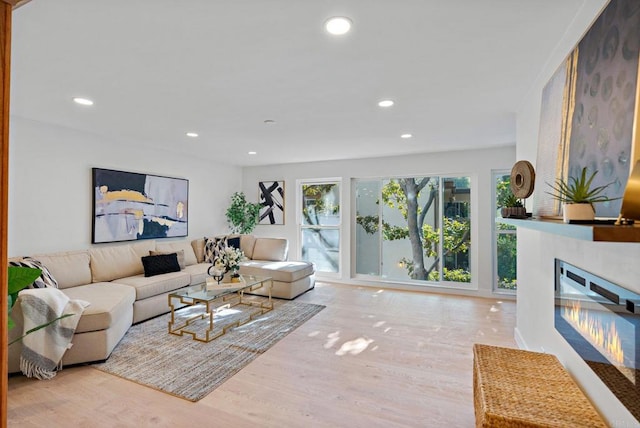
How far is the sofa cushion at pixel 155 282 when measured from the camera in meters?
3.63

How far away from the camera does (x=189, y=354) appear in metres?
2.87

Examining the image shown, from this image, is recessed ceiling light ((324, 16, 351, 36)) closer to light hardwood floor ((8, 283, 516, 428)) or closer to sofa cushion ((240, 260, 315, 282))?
light hardwood floor ((8, 283, 516, 428))

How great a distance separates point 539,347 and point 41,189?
5194 mm

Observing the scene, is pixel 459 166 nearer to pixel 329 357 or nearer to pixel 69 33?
pixel 329 357

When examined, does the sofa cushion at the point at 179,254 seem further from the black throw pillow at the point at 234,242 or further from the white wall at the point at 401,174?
the white wall at the point at 401,174

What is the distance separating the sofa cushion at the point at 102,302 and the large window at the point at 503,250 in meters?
5.15

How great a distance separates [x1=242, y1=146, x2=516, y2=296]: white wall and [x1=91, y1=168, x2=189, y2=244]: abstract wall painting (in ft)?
6.13

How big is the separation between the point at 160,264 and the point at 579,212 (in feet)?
14.6

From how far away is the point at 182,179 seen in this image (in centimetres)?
532

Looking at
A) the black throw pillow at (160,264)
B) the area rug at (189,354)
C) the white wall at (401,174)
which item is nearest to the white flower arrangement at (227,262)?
the area rug at (189,354)

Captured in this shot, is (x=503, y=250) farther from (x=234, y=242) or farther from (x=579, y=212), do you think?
(x=234, y=242)

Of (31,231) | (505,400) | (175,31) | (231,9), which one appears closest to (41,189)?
(31,231)

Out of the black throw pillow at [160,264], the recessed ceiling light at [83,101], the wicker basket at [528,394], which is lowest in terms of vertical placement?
the wicker basket at [528,394]

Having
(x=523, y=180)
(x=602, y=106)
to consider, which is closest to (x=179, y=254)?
(x=523, y=180)
